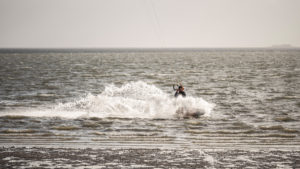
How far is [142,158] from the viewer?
41.2ft

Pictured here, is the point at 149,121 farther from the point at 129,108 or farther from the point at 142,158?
the point at 142,158

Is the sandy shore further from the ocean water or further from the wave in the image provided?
the wave

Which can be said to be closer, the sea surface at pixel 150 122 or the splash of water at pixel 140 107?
the sea surface at pixel 150 122

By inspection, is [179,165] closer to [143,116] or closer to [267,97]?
[143,116]

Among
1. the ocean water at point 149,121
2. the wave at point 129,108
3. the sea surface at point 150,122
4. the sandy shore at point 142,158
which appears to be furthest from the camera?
the wave at point 129,108

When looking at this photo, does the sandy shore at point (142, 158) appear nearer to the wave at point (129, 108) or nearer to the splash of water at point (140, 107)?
the wave at point (129, 108)

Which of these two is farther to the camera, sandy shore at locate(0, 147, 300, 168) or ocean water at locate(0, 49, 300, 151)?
ocean water at locate(0, 49, 300, 151)

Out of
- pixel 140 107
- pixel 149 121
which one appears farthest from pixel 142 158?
pixel 140 107

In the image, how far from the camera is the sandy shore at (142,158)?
11797 millimetres

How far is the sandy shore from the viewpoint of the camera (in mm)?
11797

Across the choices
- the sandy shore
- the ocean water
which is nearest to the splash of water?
the ocean water

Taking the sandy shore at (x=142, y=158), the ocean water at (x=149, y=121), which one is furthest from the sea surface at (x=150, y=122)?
the sandy shore at (x=142, y=158)

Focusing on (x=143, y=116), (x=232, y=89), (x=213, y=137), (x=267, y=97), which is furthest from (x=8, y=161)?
(x=232, y=89)

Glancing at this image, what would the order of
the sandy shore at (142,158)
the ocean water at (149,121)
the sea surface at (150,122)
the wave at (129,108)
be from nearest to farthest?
the sandy shore at (142,158) → the sea surface at (150,122) → the ocean water at (149,121) → the wave at (129,108)
